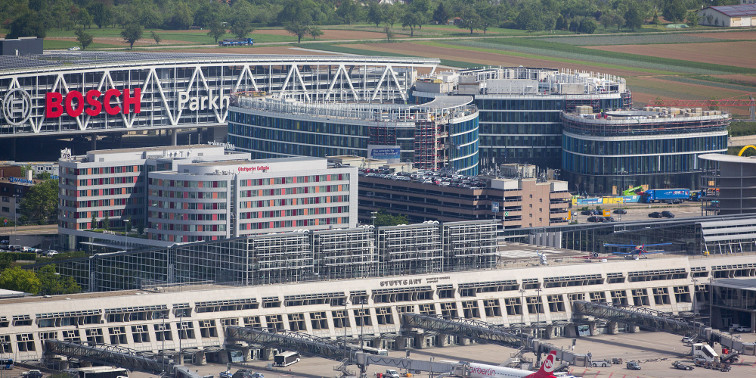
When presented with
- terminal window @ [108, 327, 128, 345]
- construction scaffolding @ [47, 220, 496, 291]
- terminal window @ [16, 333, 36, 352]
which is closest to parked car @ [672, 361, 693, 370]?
construction scaffolding @ [47, 220, 496, 291]

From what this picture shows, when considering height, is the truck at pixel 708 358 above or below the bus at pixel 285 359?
below

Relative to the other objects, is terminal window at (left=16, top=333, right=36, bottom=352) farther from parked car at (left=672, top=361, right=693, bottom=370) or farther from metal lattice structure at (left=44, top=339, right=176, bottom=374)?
parked car at (left=672, top=361, right=693, bottom=370)

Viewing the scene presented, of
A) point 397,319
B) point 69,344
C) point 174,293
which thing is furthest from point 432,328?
point 69,344

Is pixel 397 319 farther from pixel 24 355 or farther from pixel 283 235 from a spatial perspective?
pixel 24 355

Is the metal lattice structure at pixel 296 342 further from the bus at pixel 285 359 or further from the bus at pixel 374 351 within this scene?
the bus at pixel 374 351

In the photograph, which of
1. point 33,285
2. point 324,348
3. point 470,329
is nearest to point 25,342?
point 33,285

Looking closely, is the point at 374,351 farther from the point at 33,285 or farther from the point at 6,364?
the point at 33,285

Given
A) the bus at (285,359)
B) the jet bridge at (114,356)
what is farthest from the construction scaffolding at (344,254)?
the jet bridge at (114,356)
